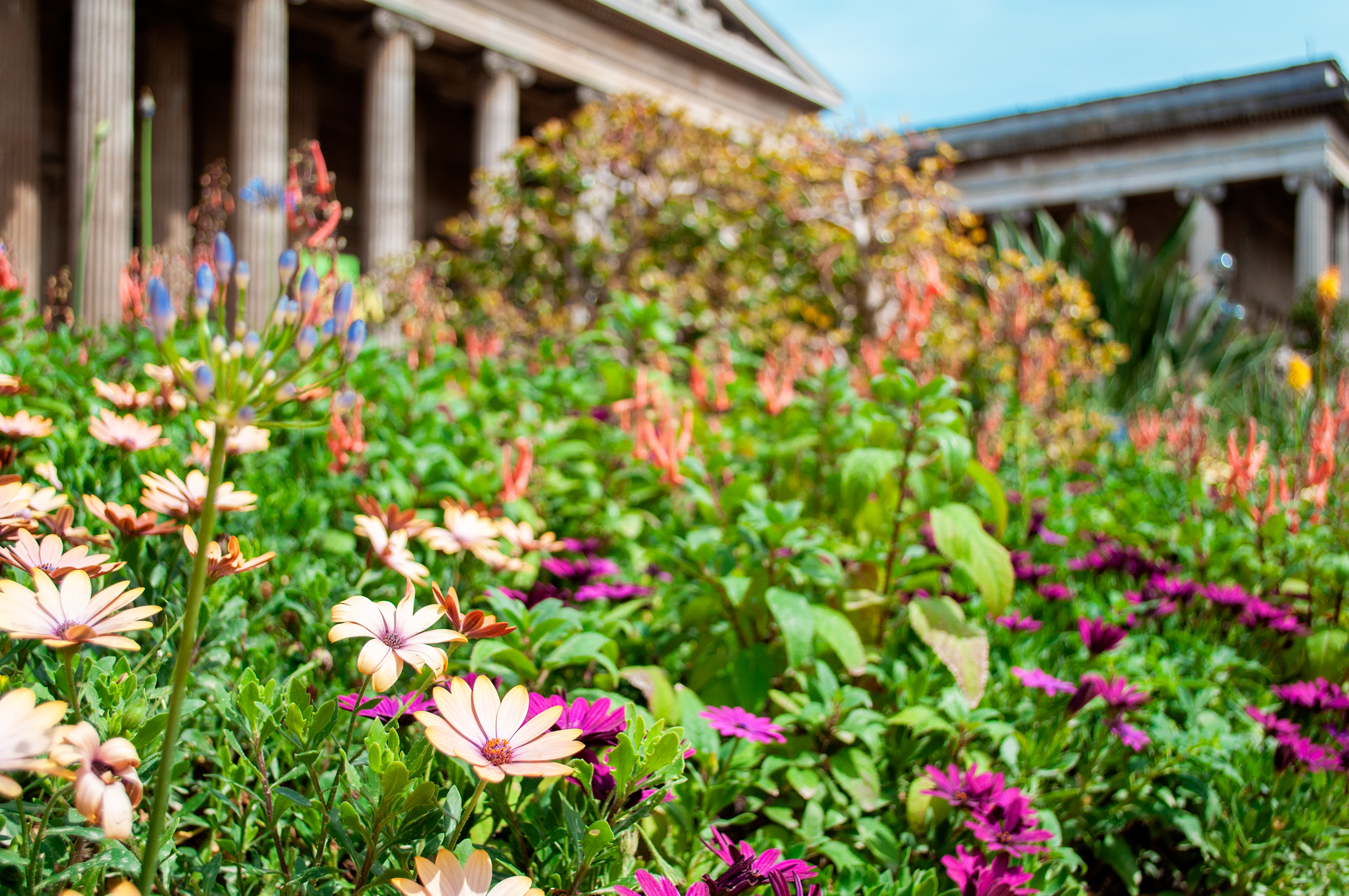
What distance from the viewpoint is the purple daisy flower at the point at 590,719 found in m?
1.09

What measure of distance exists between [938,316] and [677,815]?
6.52 meters

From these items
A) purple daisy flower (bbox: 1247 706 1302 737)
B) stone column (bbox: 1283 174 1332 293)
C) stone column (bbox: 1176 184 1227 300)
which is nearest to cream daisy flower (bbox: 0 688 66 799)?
purple daisy flower (bbox: 1247 706 1302 737)

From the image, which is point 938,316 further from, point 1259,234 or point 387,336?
point 1259,234

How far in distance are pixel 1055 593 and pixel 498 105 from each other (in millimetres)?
17861

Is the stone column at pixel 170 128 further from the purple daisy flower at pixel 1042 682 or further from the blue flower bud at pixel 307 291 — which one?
the blue flower bud at pixel 307 291

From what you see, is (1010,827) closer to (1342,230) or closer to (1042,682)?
(1042,682)

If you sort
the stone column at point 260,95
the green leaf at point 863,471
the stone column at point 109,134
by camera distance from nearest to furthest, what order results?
the green leaf at point 863,471, the stone column at point 109,134, the stone column at point 260,95

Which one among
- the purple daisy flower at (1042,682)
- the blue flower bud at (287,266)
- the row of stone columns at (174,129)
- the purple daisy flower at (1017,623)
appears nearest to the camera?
the blue flower bud at (287,266)

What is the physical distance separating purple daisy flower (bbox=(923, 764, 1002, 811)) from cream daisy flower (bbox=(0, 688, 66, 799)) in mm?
1142

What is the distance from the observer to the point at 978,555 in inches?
77.1

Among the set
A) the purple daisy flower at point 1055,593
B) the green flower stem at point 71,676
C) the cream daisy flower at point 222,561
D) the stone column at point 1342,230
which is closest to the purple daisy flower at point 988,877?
the cream daisy flower at point 222,561

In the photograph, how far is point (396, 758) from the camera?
0.99 m

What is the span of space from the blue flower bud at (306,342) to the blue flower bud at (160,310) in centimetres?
10

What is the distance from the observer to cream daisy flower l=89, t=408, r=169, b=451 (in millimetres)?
1537
